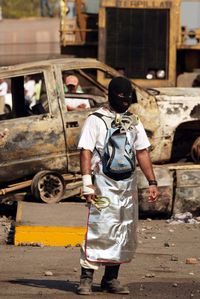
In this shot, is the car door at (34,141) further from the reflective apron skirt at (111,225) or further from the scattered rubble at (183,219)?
the reflective apron skirt at (111,225)

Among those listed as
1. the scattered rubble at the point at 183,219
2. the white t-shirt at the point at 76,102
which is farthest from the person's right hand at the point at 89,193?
the white t-shirt at the point at 76,102

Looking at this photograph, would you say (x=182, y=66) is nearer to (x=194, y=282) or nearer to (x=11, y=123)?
(x=11, y=123)

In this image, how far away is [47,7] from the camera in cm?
5638

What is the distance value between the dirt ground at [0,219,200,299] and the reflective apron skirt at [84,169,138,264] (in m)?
0.37

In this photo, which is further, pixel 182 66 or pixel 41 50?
pixel 41 50

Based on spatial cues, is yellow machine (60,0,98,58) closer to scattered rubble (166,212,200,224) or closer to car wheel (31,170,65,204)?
car wheel (31,170,65,204)

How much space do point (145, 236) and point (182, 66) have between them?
449 inches

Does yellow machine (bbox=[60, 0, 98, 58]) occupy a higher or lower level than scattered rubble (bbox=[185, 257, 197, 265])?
higher

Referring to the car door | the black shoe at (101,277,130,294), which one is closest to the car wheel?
the car door

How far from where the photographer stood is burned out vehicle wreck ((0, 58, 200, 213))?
12.2 m

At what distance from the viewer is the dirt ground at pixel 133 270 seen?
25.0 feet

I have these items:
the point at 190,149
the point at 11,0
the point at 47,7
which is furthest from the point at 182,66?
the point at 11,0

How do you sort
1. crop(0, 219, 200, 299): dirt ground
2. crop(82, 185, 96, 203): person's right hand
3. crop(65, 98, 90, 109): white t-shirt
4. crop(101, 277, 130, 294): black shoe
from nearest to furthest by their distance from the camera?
crop(82, 185, 96, 203): person's right hand → crop(101, 277, 130, 294): black shoe → crop(0, 219, 200, 299): dirt ground → crop(65, 98, 90, 109): white t-shirt

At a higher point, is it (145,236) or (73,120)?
(73,120)
